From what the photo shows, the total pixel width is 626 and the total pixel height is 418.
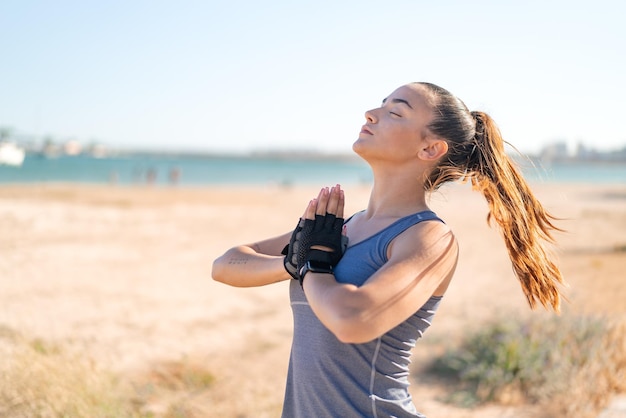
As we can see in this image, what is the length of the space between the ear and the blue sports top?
21 cm

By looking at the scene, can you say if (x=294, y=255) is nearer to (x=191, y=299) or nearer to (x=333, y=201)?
(x=333, y=201)

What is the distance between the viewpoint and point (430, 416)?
563 centimetres

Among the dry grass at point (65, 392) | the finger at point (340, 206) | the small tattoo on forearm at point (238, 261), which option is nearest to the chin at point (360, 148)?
the finger at point (340, 206)

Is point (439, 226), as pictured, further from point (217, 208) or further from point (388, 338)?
point (217, 208)

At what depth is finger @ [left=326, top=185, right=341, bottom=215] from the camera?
2049 millimetres

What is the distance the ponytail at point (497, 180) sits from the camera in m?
2.24

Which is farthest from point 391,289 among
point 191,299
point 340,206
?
point 191,299

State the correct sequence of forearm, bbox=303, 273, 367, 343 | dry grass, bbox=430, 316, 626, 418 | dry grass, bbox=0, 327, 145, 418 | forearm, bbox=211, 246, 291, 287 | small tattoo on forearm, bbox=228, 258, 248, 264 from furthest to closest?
dry grass, bbox=430, 316, 626, 418
dry grass, bbox=0, 327, 145, 418
small tattoo on forearm, bbox=228, 258, 248, 264
forearm, bbox=211, 246, 291, 287
forearm, bbox=303, 273, 367, 343

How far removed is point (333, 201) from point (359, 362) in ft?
1.67

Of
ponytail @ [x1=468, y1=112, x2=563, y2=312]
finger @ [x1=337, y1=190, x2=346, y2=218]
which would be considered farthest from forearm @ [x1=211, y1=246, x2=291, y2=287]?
ponytail @ [x1=468, y1=112, x2=563, y2=312]

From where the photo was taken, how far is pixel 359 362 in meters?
2.01

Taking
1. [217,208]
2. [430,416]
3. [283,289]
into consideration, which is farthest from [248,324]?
[217,208]

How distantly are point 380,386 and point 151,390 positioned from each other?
14.1 feet

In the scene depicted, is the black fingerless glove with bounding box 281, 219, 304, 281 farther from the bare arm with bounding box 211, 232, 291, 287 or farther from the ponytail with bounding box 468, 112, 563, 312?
the ponytail with bounding box 468, 112, 563, 312
